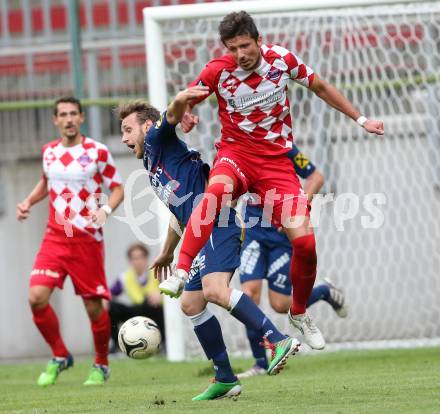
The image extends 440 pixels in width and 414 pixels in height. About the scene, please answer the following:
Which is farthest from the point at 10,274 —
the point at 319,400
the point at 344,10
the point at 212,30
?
the point at 319,400

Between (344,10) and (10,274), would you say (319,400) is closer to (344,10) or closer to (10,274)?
(344,10)

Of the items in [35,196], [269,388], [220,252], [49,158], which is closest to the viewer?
[220,252]

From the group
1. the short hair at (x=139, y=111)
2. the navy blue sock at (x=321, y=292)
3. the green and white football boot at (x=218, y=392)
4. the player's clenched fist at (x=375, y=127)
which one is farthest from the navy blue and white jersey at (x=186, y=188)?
the navy blue sock at (x=321, y=292)

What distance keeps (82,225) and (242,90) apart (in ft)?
8.95

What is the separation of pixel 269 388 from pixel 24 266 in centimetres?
600

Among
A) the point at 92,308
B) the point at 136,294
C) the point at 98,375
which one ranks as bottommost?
the point at 98,375

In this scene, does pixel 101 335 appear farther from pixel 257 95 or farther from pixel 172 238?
pixel 257 95

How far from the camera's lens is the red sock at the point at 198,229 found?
609cm

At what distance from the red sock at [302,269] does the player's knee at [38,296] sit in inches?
103

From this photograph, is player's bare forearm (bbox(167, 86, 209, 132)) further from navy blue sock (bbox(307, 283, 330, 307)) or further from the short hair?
navy blue sock (bbox(307, 283, 330, 307))

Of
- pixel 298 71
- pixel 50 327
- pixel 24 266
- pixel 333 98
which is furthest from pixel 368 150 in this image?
pixel 298 71

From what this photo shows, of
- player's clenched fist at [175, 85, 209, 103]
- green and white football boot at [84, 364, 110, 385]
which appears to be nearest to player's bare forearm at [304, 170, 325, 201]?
green and white football boot at [84, 364, 110, 385]

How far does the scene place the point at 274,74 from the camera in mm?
6535

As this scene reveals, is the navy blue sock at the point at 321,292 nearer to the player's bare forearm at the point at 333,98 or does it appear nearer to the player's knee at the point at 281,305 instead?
the player's knee at the point at 281,305
